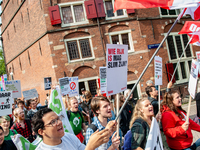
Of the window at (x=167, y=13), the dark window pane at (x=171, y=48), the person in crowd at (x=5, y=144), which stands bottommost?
the person in crowd at (x=5, y=144)

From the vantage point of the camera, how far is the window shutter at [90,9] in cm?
1435

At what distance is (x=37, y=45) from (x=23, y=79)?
574cm

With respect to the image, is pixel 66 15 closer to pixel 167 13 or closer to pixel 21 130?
pixel 167 13

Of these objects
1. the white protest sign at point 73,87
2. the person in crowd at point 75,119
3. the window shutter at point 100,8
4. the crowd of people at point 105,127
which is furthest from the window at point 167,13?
the person in crowd at point 75,119

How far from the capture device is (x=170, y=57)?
51.8ft

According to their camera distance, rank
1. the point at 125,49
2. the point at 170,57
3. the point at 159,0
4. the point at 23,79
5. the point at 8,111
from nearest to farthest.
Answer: the point at 125,49, the point at 159,0, the point at 8,111, the point at 170,57, the point at 23,79

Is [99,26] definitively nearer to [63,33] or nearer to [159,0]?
[63,33]

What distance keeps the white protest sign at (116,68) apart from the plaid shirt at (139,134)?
21.1 inches

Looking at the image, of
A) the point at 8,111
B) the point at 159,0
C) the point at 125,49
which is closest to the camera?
the point at 125,49

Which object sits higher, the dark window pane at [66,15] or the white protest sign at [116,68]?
the dark window pane at [66,15]

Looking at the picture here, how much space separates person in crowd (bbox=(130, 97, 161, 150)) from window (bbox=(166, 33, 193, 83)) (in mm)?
13865

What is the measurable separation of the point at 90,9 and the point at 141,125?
1327cm

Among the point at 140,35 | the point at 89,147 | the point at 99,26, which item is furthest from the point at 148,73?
the point at 89,147

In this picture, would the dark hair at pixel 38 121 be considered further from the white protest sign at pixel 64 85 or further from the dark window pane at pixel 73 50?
the dark window pane at pixel 73 50
